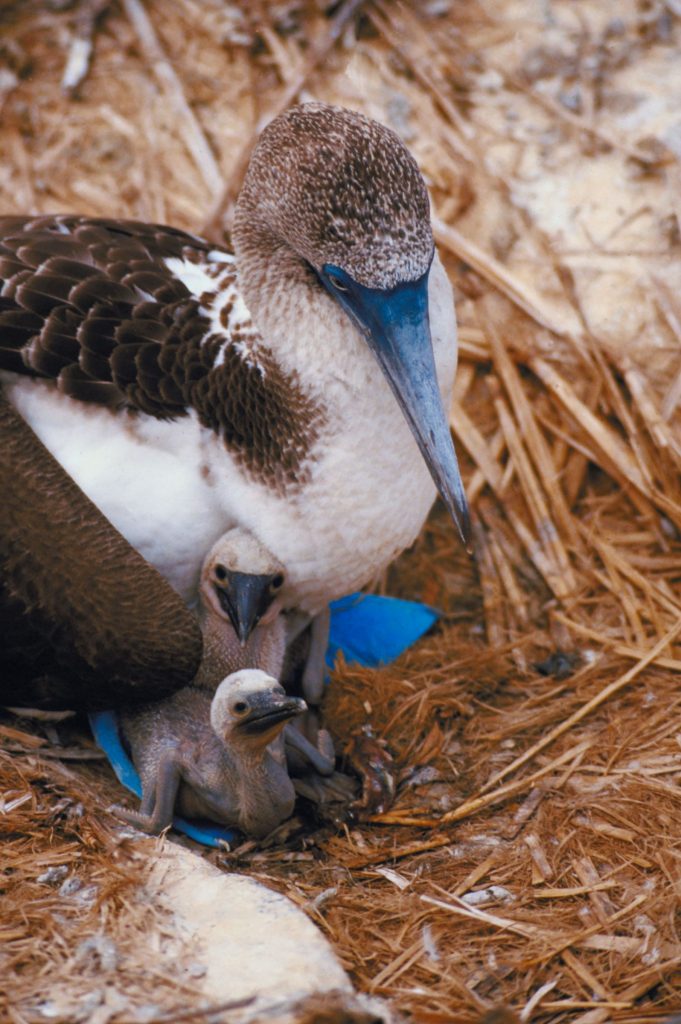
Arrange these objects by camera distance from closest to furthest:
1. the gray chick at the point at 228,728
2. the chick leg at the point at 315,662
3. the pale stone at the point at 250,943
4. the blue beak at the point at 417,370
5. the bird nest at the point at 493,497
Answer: the pale stone at the point at 250,943
the bird nest at the point at 493,497
the blue beak at the point at 417,370
the gray chick at the point at 228,728
the chick leg at the point at 315,662

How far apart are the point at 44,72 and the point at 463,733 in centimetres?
354

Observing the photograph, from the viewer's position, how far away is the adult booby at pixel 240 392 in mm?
3268

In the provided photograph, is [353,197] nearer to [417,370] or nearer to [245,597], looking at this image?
[417,370]

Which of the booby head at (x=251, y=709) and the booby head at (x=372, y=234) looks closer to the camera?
the booby head at (x=372, y=234)

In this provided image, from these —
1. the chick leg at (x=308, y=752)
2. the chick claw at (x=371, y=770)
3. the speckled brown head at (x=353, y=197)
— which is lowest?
the chick claw at (x=371, y=770)

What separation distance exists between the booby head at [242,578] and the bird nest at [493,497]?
0.50m

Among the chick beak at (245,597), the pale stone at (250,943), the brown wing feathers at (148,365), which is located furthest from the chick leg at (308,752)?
the brown wing feathers at (148,365)

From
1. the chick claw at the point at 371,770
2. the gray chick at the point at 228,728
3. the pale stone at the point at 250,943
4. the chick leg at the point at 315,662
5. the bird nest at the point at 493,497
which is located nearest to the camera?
the pale stone at the point at 250,943

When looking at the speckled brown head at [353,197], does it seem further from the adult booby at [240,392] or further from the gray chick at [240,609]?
the gray chick at [240,609]

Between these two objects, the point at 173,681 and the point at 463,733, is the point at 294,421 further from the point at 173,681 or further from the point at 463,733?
the point at 463,733

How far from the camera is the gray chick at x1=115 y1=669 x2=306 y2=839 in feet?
10.3

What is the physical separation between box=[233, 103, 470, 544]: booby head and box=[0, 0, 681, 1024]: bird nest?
2.87 feet

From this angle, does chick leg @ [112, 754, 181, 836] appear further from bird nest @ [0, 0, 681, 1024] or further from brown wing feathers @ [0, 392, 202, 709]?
brown wing feathers @ [0, 392, 202, 709]

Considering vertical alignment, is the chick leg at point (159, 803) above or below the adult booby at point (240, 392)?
below
